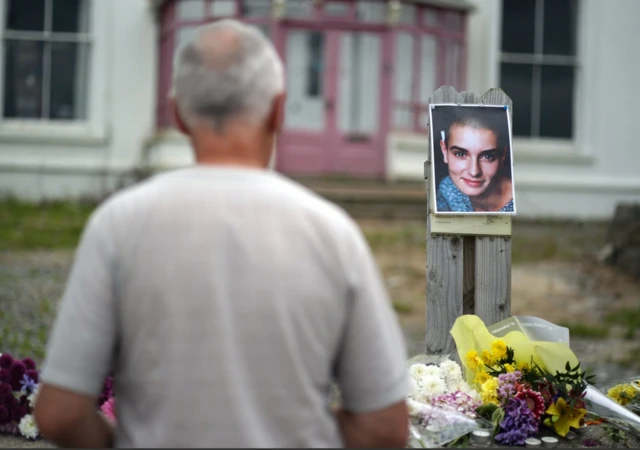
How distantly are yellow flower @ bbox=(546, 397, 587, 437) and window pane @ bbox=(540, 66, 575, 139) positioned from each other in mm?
14329

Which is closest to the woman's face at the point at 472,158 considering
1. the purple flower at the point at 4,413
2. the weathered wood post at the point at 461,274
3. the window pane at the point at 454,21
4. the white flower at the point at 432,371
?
the weathered wood post at the point at 461,274

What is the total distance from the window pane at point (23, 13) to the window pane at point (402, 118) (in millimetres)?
6475

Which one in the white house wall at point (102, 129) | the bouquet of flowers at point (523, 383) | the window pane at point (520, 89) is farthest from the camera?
the window pane at point (520, 89)

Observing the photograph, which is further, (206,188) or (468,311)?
(468,311)

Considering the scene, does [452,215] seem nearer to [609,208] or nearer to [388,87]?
[388,87]

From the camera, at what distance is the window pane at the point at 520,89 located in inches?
682

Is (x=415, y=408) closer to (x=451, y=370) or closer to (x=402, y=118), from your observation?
(x=451, y=370)

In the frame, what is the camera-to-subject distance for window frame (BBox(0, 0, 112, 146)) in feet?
54.3

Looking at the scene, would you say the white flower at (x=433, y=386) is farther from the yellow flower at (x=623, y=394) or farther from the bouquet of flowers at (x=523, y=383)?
the yellow flower at (x=623, y=394)

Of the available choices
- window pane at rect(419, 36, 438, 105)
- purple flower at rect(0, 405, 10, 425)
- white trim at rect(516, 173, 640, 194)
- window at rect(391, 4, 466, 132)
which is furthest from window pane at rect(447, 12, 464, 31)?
purple flower at rect(0, 405, 10, 425)

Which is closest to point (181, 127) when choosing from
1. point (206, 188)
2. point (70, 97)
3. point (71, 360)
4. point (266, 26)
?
point (206, 188)

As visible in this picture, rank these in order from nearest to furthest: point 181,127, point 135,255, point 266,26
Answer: point 135,255, point 181,127, point 266,26

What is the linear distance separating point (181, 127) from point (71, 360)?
0.54 m

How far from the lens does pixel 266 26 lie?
632 inches
